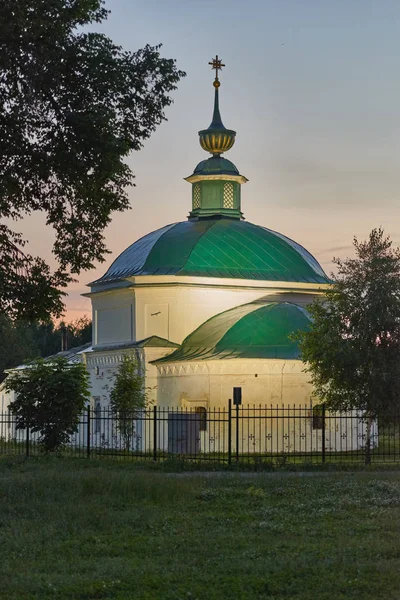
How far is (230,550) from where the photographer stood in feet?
37.4

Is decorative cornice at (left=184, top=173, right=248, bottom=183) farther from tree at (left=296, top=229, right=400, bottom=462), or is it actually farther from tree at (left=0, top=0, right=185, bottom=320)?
tree at (left=0, top=0, right=185, bottom=320)

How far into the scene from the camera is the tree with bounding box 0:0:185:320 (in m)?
18.5

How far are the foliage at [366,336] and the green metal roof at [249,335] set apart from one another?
8.63 meters

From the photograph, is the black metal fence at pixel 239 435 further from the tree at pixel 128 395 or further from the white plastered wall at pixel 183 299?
the white plastered wall at pixel 183 299

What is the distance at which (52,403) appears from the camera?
1117 inches

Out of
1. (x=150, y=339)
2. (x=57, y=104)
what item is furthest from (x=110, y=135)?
(x=150, y=339)

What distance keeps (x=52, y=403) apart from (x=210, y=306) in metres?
13.8

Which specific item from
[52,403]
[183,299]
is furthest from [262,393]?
[52,403]

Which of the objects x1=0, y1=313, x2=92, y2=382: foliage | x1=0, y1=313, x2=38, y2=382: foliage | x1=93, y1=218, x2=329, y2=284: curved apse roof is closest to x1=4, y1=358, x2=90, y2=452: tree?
x1=93, y1=218, x2=329, y2=284: curved apse roof

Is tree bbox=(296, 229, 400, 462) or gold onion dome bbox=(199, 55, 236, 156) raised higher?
gold onion dome bbox=(199, 55, 236, 156)

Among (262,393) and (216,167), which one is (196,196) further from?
(262,393)

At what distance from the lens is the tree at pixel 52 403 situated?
91.9 ft

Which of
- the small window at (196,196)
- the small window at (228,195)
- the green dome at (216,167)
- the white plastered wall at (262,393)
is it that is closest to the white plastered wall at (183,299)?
the white plastered wall at (262,393)

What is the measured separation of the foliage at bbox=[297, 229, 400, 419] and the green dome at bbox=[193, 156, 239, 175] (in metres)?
18.8
